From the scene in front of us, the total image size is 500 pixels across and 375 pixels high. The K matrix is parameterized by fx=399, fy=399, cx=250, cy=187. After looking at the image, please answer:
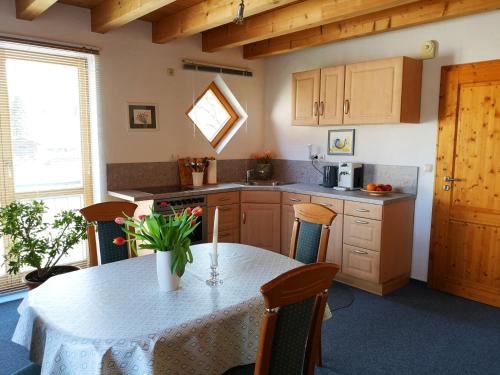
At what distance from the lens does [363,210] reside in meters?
3.68

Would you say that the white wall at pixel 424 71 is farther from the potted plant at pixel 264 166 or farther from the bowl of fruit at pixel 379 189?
the potted plant at pixel 264 166

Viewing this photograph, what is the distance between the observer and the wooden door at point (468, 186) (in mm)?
3393

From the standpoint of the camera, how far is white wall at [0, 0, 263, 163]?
142 inches

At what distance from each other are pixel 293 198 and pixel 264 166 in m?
0.94

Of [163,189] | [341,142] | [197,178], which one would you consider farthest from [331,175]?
[163,189]

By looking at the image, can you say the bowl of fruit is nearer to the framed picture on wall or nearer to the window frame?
the window frame

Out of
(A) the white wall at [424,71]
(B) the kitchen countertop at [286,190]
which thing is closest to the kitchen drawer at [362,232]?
(B) the kitchen countertop at [286,190]

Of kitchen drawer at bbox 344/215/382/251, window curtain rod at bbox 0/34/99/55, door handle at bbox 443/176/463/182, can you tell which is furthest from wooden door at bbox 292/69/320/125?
window curtain rod at bbox 0/34/99/55

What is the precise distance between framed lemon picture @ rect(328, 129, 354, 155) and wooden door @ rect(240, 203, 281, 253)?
0.92 metres

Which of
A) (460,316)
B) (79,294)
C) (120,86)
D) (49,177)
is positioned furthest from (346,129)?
(79,294)

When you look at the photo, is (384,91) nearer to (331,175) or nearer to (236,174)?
(331,175)

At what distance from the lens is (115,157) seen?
4.05 meters

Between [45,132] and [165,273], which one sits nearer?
[165,273]

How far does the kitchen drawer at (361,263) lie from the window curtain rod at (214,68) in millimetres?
2521
